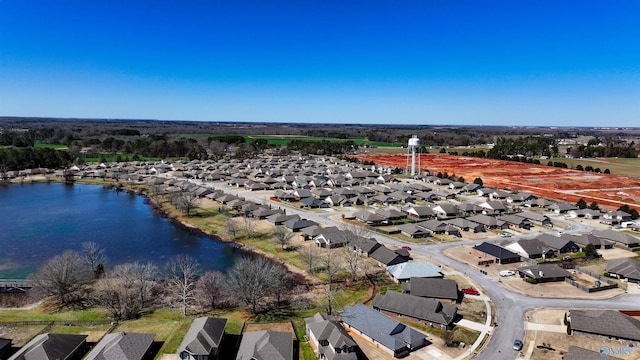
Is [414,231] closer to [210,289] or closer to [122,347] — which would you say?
[210,289]

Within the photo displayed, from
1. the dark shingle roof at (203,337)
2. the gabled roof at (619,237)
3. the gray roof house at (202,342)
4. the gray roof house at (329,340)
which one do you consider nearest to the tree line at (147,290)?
the dark shingle roof at (203,337)

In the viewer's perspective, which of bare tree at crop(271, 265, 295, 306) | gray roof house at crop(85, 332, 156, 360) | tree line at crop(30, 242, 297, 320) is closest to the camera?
gray roof house at crop(85, 332, 156, 360)

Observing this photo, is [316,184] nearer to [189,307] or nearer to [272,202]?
[272,202]

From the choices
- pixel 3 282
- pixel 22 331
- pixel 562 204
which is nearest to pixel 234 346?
pixel 22 331

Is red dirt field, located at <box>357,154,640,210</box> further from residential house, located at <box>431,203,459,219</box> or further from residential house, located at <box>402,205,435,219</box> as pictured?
residential house, located at <box>402,205,435,219</box>

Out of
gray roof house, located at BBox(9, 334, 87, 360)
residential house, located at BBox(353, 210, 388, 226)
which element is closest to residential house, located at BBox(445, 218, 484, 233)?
residential house, located at BBox(353, 210, 388, 226)

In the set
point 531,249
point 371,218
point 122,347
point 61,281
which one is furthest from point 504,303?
point 61,281
